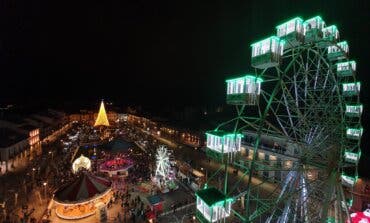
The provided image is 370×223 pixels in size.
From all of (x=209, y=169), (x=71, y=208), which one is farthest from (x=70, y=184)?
(x=209, y=169)

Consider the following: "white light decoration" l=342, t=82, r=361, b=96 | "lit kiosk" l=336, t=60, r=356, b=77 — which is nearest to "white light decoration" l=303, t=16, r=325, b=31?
"lit kiosk" l=336, t=60, r=356, b=77

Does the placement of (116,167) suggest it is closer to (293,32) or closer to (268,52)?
(268,52)

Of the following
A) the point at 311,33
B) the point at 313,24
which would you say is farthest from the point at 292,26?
the point at 313,24

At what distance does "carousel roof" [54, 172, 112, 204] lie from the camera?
19.3m

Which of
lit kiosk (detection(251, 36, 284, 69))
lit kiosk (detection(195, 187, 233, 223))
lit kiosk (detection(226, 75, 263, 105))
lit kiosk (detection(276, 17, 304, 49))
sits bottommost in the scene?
lit kiosk (detection(195, 187, 233, 223))

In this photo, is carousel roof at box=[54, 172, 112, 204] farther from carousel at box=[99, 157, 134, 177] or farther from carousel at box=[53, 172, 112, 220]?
carousel at box=[99, 157, 134, 177]

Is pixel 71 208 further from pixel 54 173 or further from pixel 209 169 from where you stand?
pixel 209 169

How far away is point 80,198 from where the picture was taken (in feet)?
63.6

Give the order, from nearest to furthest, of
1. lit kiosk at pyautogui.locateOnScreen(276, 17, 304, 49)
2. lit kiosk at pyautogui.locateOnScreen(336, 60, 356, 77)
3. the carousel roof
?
lit kiosk at pyautogui.locateOnScreen(276, 17, 304, 49) < lit kiosk at pyautogui.locateOnScreen(336, 60, 356, 77) < the carousel roof

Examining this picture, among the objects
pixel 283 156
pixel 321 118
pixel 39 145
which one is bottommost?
pixel 39 145

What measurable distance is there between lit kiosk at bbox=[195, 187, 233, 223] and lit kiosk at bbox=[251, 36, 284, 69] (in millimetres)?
5695

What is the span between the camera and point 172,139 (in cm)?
5256

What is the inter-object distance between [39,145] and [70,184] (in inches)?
1283

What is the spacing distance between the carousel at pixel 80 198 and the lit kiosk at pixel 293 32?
1844 centimetres
